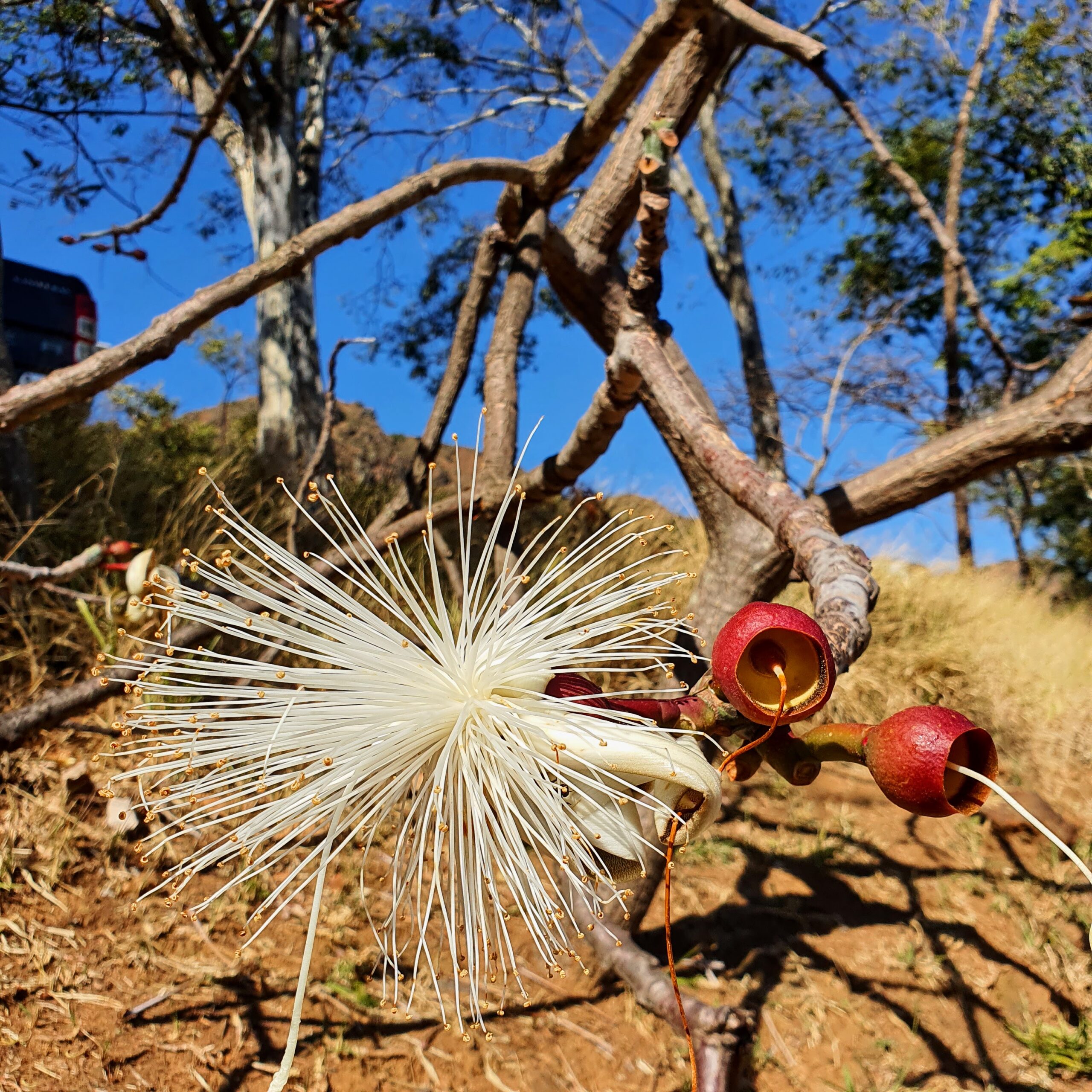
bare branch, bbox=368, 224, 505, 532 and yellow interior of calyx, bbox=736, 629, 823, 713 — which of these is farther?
Result: bare branch, bbox=368, 224, 505, 532

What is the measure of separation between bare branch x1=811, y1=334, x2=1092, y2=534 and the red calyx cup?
103 centimetres

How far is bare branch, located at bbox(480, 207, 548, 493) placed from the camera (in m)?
2.45

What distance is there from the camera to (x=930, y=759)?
69cm

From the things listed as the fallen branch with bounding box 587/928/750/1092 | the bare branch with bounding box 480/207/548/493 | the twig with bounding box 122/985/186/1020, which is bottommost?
the twig with bounding box 122/985/186/1020

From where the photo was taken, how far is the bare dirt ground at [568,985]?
1830 millimetres

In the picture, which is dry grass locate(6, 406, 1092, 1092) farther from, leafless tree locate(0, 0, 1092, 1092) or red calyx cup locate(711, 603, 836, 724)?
red calyx cup locate(711, 603, 836, 724)

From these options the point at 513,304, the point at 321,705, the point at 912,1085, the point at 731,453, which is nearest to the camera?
the point at 321,705

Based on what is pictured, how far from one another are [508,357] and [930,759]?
7.37 feet

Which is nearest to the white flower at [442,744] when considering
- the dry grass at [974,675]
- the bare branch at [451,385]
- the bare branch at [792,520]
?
the bare branch at [792,520]

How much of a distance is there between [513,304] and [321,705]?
209 centimetres

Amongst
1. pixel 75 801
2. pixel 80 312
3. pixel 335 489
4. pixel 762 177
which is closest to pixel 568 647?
pixel 335 489

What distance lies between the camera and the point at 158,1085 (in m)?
1.68

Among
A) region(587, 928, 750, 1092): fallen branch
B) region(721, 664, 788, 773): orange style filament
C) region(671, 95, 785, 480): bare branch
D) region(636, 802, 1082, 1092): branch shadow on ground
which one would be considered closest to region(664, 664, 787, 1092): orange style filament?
region(721, 664, 788, 773): orange style filament

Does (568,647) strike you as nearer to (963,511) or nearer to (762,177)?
(963,511)
